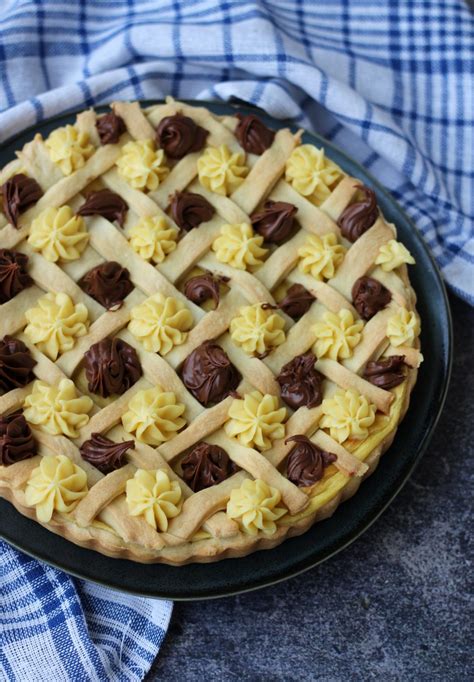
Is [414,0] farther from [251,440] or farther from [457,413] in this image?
[251,440]


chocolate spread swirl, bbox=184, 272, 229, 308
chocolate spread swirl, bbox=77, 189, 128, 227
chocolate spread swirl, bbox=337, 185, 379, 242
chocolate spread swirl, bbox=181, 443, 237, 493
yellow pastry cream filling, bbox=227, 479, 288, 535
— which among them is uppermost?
chocolate spread swirl, bbox=77, 189, 128, 227

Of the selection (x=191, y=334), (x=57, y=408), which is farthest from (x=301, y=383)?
(x=57, y=408)

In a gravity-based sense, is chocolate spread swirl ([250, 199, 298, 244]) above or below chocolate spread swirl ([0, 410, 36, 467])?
above

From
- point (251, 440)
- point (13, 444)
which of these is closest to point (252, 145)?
point (251, 440)

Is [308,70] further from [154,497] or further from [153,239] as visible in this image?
[154,497]

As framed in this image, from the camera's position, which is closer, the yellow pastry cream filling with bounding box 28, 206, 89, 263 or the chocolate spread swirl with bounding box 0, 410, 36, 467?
the chocolate spread swirl with bounding box 0, 410, 36, 467

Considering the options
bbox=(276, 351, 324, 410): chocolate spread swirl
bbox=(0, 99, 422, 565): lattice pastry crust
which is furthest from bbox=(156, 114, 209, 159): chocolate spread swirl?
bbox=(276, 351, 324, 410): chocolate spread swirl

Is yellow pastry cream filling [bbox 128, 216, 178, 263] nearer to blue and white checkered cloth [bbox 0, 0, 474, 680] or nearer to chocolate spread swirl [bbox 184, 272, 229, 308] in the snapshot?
chocolate spread swirl [bbox 184, 272, 229, 308]
